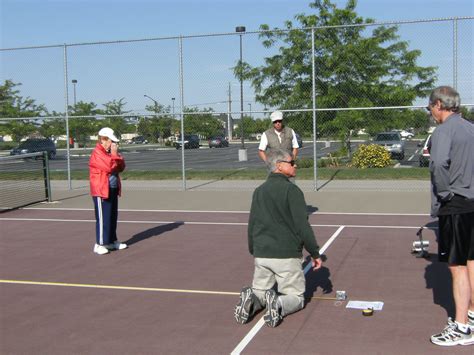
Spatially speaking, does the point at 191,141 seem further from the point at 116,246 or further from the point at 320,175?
the point at 116,246

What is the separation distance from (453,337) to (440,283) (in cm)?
199

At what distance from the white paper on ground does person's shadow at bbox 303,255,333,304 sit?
1.48 ft

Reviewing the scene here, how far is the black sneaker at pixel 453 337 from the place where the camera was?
487 centimetres

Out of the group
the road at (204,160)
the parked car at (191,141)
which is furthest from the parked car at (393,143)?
the parked car at (191,141)

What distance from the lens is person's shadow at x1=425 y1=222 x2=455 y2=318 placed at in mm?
5990

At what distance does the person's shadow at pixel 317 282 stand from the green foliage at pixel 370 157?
47.5 ft

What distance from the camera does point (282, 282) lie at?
18.9ft

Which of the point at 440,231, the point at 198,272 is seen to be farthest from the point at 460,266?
the point at 198,272

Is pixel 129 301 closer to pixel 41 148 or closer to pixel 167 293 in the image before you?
pixel 167 293

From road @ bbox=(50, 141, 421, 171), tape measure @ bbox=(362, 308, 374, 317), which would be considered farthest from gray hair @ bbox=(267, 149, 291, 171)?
road @ bbox=(50, 141, 421, 171)

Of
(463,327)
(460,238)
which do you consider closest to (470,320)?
(463,327)

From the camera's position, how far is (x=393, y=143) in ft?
90.8

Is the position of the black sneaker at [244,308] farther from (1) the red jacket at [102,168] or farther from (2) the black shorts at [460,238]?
(1) the red jacket at [102,168]

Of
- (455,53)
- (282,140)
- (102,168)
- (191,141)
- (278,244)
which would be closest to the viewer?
(278,244)
